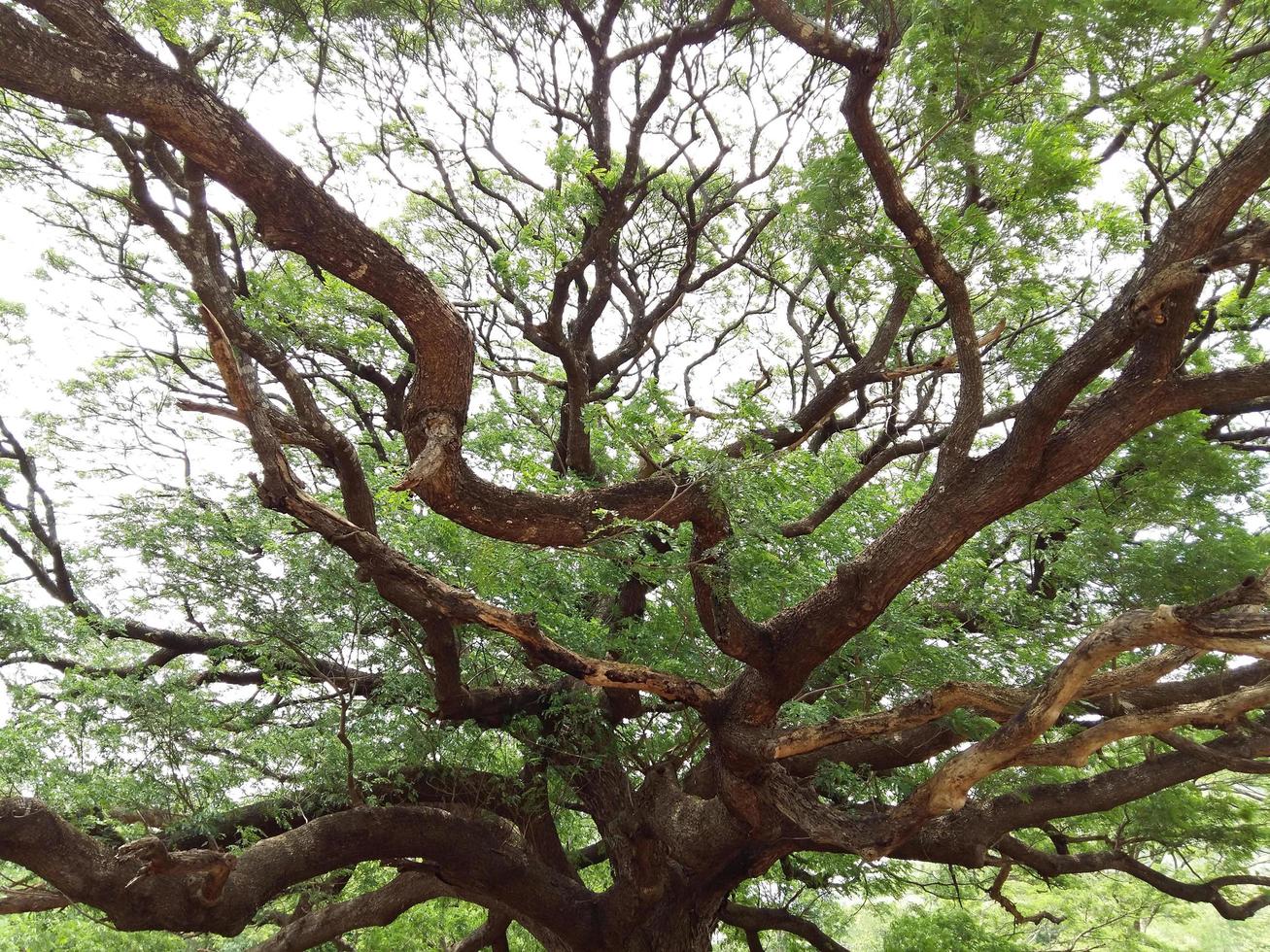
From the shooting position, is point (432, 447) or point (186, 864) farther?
point (186, 864)

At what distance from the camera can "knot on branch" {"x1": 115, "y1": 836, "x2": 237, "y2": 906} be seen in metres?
4.07

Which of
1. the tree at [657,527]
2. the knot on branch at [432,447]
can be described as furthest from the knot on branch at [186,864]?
the knot on branch at [432,447]

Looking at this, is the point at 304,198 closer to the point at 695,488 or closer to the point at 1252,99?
the point at 695,488

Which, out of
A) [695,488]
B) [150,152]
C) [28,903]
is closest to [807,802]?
[695,488]

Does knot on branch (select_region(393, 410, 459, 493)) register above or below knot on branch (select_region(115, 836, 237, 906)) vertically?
above

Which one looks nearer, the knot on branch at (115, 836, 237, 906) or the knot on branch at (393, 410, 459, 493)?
the knot on branch at (393, 410, 459, 493)

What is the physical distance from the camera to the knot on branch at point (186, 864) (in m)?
4.07

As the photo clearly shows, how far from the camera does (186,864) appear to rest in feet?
14.1

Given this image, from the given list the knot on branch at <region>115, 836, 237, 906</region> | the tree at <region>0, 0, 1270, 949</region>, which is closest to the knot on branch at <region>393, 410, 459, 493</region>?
the tree at <region>0, 0, 1270, 949</region>

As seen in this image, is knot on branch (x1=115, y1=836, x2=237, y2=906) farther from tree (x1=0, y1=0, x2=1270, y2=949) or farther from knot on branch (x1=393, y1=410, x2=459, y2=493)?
knot on branch (x1=393, y1=410, x2=459, y2=493)

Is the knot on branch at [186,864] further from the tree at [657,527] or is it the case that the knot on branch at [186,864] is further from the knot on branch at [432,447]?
the knot on branch at [432,447]

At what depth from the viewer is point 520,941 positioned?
938cm

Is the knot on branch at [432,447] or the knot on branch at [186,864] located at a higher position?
the knot on branch at [432,447]

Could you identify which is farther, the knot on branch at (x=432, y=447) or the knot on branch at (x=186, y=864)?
the knot on branch at (x=186, y=864)
